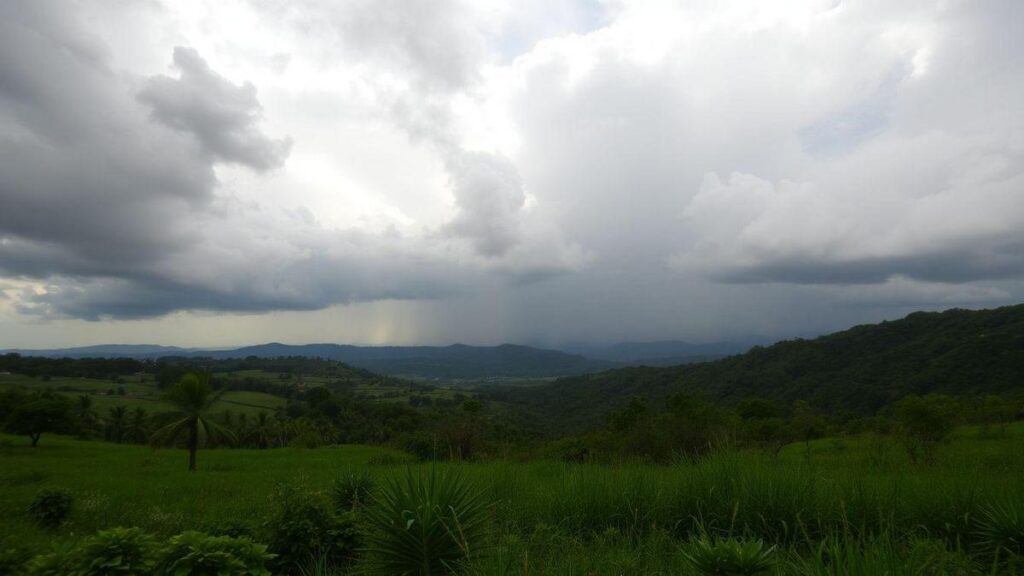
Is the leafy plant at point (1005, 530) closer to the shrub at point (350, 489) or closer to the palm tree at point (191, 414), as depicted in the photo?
the shrub at point (350, 489)

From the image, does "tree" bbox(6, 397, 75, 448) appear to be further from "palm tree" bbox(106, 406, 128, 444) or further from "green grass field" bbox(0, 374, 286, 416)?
"green grass field" bbox(0, 374, 286, 416)

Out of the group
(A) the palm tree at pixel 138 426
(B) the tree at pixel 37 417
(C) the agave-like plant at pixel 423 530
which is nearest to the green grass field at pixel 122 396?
(A) the palm tree at pixel 138 426

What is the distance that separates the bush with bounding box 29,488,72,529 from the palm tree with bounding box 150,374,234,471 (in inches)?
579

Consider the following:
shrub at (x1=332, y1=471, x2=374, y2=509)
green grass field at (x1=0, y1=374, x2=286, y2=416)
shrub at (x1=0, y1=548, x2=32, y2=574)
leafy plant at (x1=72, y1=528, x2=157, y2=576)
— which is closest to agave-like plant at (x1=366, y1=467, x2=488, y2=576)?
leafy plant at (x1=72, y1=528, x2=157, y2=576)

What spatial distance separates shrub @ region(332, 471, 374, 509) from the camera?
8.68 metres

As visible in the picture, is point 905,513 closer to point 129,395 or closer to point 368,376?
point 129,395

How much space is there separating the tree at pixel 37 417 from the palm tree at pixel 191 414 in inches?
823

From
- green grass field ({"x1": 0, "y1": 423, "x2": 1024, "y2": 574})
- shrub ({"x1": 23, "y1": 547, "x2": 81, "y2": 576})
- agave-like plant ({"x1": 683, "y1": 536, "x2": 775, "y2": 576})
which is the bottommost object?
green grass field ({"x1": 0, "y1": 423, "x2": 1024, "y2": 574})

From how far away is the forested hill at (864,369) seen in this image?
5700cm

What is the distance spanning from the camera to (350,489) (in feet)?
29.2

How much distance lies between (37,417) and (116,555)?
4721cm

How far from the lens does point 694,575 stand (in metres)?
3.70

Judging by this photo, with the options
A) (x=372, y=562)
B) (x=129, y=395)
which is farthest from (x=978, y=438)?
(x=129, y=395)

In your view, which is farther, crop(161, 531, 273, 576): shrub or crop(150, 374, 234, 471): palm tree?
crop(150, 374, 234, 471): palm tree
